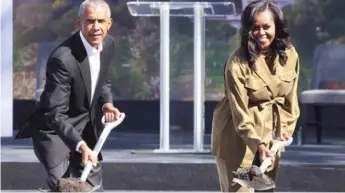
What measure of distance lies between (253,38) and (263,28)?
0.07 m

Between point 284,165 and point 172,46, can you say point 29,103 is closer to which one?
point 172,46

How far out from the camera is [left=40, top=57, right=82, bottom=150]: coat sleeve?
17.7 ft

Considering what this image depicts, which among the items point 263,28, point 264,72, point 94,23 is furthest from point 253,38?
point 94,23

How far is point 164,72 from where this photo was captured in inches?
403

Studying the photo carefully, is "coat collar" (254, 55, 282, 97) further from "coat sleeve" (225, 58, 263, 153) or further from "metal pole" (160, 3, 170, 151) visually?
"metal pole" (160, 3, 170, 151)

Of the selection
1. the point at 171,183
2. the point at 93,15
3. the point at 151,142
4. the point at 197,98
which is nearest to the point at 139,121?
the point at 151,142

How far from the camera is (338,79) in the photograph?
11.5 metres

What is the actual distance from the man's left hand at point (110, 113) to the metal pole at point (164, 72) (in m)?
4.56

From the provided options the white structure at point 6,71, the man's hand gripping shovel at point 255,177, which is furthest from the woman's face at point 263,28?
the white structure at point 6,71

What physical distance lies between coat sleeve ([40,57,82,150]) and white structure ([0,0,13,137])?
5.34m

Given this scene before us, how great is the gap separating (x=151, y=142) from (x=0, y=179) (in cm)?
228

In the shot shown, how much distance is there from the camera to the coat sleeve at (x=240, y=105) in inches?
200

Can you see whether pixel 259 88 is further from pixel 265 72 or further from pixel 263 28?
pixel 263 28

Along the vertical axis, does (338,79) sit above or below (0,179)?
above
